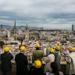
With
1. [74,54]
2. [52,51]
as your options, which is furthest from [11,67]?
[74,54]

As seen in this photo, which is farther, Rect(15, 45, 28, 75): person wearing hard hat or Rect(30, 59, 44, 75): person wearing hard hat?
Rect(15, 45, 28, 75): person wearing hard hat

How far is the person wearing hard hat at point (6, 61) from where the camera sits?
39.8 ft

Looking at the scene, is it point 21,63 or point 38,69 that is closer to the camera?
point 38,69

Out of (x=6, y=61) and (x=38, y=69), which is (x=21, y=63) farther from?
(x=38, y=69)

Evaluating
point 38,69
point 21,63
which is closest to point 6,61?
point 21,63

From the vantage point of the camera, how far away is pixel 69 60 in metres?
13.4

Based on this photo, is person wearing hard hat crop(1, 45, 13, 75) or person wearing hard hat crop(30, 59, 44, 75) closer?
person wearing hard hat crop(30, 59, 44, 75)

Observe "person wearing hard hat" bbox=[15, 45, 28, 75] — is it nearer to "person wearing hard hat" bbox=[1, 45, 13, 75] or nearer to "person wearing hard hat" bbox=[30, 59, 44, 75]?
"person wearing hard hat" bbox=[1, 45, 13, 75]

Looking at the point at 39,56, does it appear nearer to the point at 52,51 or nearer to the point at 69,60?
the point at 52,51

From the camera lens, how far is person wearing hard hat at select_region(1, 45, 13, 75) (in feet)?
39.8

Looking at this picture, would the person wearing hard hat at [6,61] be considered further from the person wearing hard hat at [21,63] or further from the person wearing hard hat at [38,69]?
the person wearing hard hat at [38,69]

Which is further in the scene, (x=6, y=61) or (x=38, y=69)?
(x=6, y=61)

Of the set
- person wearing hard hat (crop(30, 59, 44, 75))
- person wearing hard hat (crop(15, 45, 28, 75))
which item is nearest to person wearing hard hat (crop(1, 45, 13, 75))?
person wearing hard hat (crop(15, 45, 28, 75))

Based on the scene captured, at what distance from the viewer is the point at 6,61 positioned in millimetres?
12203
